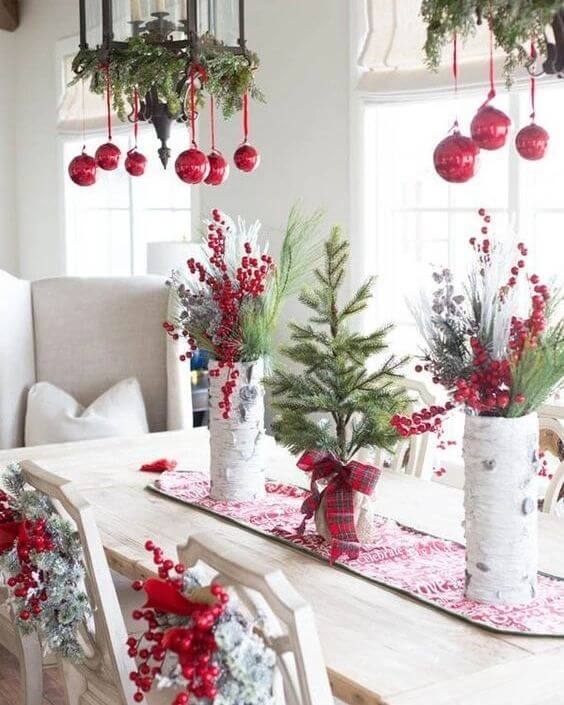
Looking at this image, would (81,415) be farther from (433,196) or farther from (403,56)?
(403,56)

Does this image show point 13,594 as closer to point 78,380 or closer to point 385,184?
point 78,380

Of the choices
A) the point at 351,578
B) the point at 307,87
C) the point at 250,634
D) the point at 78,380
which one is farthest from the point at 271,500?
the point at 307,87

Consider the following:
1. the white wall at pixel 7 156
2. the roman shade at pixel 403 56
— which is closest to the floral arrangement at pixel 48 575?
the roman shade at pixel 403 56

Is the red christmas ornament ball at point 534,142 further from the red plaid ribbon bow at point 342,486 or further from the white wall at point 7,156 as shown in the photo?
the white wall at point 7,156

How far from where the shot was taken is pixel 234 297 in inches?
105

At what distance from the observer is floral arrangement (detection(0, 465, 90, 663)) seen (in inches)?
81.7

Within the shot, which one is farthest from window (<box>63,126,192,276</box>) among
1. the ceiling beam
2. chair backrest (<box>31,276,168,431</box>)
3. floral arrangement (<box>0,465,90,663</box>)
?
floral arrangement (<box>0,465,90,663</box>)

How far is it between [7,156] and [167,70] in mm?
5364

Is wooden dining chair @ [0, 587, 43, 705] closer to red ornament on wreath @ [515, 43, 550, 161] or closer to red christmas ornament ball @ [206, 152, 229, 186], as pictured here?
red christmas ornament ball @ [206, 152, 229, 186]

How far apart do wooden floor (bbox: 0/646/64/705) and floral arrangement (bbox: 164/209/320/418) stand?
1.25 m

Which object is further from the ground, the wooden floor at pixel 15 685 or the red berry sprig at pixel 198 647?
the red berry sprig at pixel 198 647

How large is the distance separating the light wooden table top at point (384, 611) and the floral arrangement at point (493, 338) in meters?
0.32

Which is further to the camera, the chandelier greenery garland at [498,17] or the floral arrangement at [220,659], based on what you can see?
the chandelier greenery garland at [498,17]

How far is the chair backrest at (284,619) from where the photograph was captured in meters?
1.36
